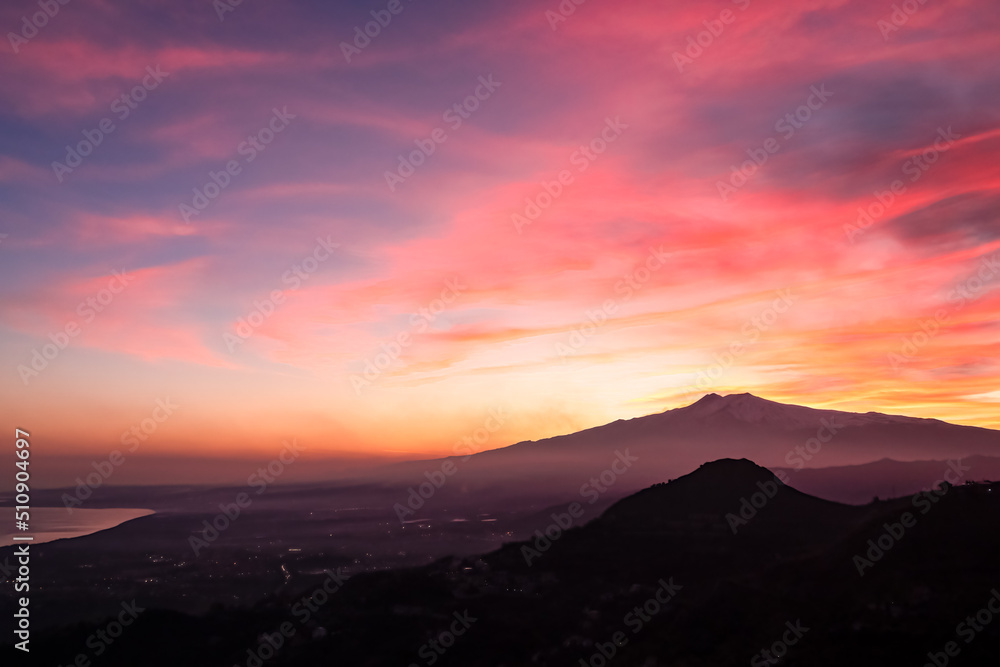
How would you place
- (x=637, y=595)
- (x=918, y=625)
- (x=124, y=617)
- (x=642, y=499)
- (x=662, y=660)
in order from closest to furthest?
1. (x=918, y=625)
2. (x=662, y=660)
3. (x=637, y=595)
4. (x=124, y=617)
5. (x=642, y=499)

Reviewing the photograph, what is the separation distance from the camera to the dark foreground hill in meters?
95.6

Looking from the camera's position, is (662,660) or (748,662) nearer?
(748,662)

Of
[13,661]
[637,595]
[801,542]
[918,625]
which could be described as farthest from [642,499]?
[13,661]

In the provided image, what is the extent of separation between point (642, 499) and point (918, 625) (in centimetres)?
10640

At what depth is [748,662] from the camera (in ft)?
311

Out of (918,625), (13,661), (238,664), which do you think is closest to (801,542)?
(918,625)

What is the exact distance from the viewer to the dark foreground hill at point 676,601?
95562mm

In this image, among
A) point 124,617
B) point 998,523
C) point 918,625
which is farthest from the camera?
point 124,617

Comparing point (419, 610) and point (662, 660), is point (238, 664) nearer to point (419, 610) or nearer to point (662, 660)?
point (419, 610)

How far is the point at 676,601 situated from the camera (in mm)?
128750

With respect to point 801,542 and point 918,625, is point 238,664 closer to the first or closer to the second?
point 918,625

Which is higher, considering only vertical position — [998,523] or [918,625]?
[998,523]

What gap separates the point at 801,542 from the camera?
526 ft

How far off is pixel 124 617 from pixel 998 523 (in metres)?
175
